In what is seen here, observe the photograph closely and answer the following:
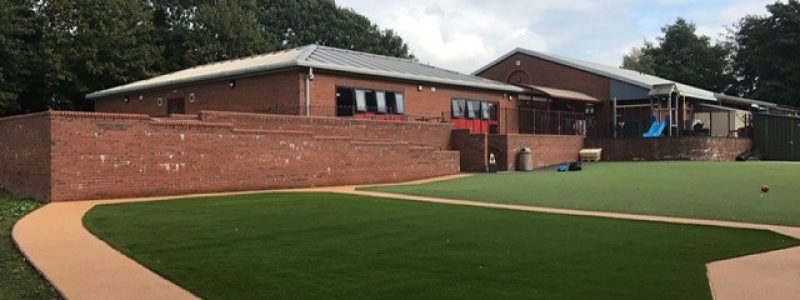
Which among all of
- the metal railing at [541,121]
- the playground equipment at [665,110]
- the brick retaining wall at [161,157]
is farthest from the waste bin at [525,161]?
the brick retaining wall at [161,157]

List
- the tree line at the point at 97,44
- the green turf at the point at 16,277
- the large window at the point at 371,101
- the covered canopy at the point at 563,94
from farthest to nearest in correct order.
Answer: the covered canopy at the point at 563,94
the tree line at the point at 97,44
the large window at the point at 371,101
the green turf at the point at 16,277

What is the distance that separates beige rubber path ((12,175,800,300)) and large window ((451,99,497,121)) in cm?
2034

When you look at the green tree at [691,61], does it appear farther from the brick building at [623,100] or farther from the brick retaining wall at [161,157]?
the brick retaining wall at [161,157]

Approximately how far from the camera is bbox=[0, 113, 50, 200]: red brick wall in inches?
591

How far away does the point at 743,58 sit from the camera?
6069 centimetres

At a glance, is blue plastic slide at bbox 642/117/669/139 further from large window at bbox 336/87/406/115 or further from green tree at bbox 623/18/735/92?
green tree at bbox 623/18/735/92

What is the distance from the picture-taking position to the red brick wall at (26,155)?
15.0m

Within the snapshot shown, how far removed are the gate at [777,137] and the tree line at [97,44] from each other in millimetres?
32840

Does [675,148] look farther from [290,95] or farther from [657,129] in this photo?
[290,95]

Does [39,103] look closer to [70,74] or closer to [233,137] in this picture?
[70,74]

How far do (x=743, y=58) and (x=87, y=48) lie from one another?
5498 centimetres

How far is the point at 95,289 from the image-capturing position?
6.09m

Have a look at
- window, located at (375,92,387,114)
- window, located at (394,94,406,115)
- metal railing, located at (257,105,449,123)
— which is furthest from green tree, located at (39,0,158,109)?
window, located at (394,94,406,115)

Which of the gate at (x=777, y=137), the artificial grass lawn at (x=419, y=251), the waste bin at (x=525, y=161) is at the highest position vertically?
the gate at (x=777, y=137)
